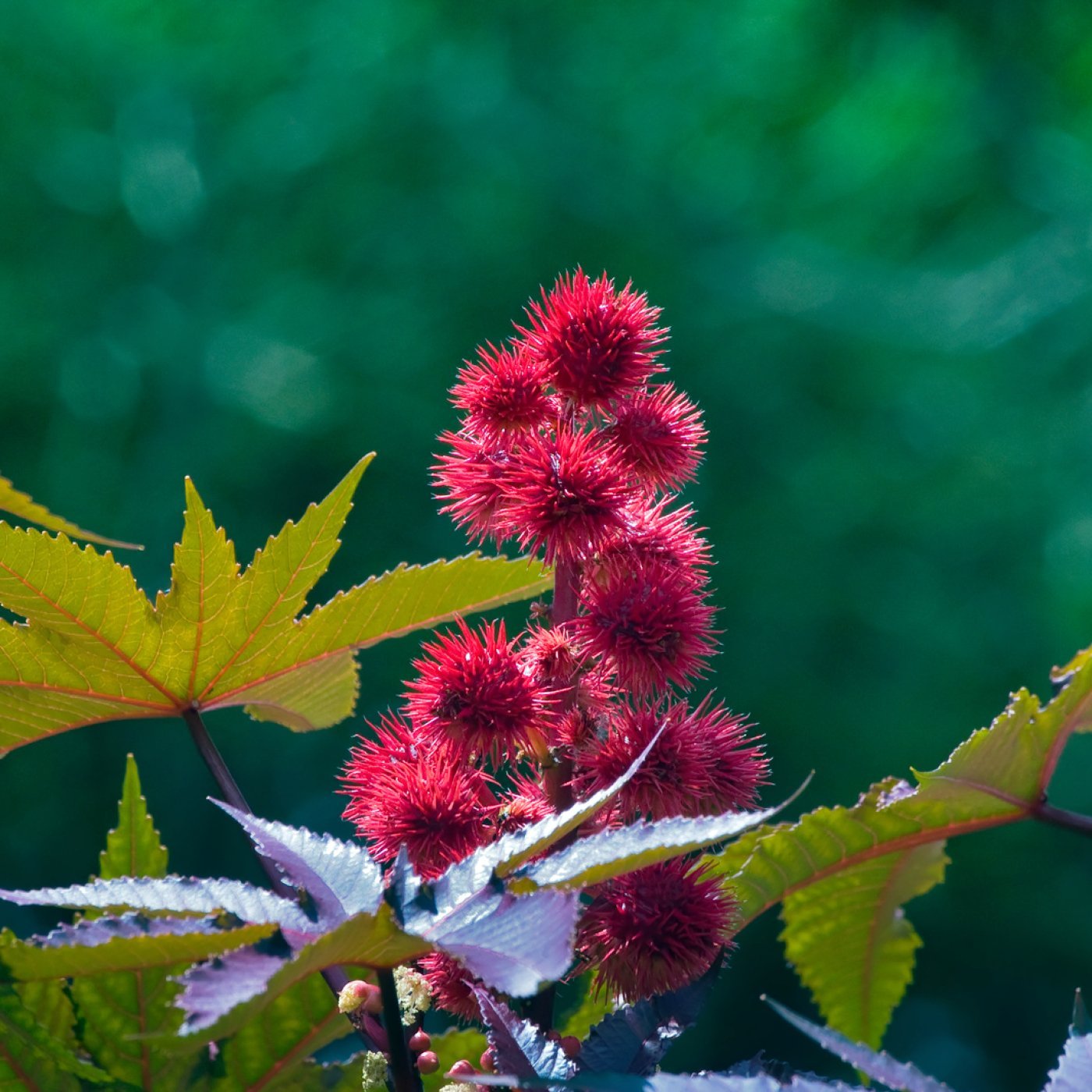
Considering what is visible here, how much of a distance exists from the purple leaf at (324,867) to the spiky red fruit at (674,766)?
119 millimetres

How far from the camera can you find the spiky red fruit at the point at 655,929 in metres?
0.42

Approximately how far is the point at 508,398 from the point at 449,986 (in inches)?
9.1

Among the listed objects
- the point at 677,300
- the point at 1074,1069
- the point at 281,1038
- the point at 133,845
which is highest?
the point at 677,300

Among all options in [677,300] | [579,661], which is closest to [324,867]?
[579,661]

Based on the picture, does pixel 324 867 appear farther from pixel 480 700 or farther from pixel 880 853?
pixel 880 853

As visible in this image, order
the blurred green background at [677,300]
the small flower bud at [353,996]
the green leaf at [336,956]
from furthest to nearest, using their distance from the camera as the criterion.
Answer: the blurred green background at [677,300] → the small flower bud at [353,996] → the green leaf at [336,956]

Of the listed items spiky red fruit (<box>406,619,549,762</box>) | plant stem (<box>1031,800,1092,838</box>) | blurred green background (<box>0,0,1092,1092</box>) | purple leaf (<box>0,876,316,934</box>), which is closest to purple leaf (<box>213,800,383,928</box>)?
purple leaf (<box>0,876,316,934</box>)

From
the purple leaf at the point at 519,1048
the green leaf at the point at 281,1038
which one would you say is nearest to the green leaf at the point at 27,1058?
the green leaf at the point at 281,1038

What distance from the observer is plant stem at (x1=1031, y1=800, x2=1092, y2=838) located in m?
0.43

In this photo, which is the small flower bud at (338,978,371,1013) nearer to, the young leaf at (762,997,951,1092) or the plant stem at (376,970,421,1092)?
the plant stem at (376,970,421,1092)

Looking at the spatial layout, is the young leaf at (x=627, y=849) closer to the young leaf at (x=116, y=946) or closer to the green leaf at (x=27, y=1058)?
the young leaf at (x=116, y=946)

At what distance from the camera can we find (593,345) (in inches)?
18.5

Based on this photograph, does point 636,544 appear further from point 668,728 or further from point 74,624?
point 74,624

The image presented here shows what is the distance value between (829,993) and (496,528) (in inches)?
10.3
